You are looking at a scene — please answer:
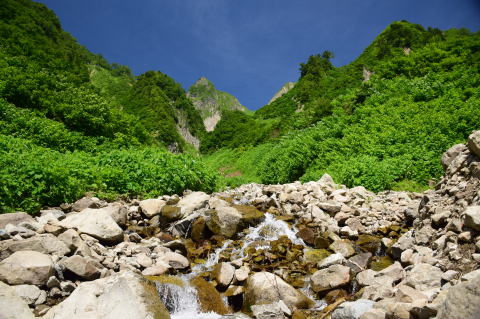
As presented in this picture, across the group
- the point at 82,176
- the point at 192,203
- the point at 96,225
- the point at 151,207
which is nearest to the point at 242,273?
the point at 96,225

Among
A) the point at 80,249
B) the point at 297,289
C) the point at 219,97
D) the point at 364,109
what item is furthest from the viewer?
the point at 219,97

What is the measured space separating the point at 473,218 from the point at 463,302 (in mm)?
2640

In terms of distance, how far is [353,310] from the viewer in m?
4.79

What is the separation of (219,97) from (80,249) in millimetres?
176578

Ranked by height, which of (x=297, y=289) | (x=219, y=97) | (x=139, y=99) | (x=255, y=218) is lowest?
(x=297, y=289)

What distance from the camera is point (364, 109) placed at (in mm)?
21172

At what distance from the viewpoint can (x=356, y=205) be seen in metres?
10.8

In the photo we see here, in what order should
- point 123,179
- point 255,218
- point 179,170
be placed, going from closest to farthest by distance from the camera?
1. point 255,218
2. point 123,179
3. point 179,170

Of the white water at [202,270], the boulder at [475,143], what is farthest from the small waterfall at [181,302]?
the boulder at [475,143]

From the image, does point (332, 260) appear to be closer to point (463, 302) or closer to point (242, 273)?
point (242, 273)

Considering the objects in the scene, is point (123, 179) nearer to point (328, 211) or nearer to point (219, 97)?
point (328, 211)

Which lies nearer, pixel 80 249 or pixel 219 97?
pixel 80 249

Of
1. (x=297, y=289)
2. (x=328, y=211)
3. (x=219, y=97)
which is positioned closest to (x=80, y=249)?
(x=297, y=289)

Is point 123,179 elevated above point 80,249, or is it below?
above
